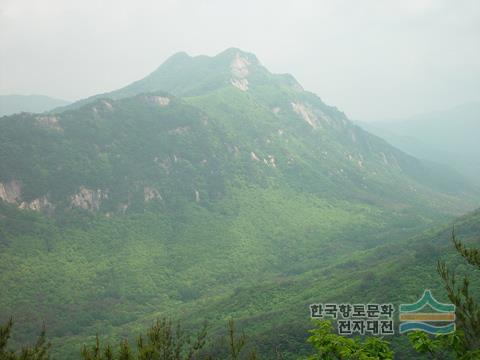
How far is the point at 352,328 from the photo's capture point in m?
23.3

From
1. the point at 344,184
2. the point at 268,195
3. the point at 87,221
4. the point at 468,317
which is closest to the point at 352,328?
the point at 468,317

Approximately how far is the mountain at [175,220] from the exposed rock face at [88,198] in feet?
1.09

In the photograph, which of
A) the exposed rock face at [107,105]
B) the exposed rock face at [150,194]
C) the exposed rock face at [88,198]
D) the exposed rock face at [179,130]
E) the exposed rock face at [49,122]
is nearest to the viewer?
the exposed rock face at [88,198]

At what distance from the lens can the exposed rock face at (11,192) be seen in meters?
111

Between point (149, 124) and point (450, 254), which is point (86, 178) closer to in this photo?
point (149, 124)

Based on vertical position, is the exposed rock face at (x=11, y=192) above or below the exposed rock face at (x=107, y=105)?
below

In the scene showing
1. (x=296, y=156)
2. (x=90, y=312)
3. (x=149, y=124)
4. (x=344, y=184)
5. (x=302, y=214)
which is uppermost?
(x=149, y=124)

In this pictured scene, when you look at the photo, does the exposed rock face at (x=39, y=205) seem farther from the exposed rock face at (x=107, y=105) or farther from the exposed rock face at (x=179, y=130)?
the exposed rock face at (x=179, y=130)

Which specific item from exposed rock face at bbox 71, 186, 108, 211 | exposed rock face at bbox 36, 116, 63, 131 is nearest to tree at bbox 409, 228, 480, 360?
exposed rock face at bbox 71, 186, 108, 211

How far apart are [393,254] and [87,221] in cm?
8533

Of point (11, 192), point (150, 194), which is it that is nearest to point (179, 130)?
point (150, 194)

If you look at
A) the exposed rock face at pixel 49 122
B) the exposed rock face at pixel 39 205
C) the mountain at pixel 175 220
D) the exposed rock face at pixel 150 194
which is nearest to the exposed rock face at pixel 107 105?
the mountain at pixel 175 220

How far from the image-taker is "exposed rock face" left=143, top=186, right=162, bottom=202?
13725 centimetres

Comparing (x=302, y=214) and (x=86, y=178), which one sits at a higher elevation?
(x=86, y=178)
